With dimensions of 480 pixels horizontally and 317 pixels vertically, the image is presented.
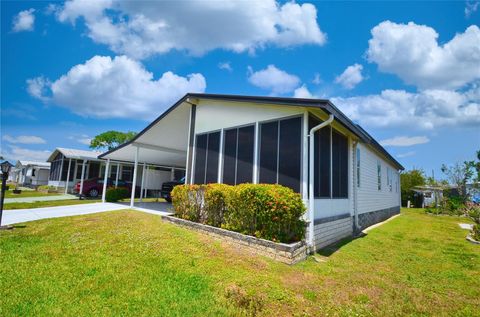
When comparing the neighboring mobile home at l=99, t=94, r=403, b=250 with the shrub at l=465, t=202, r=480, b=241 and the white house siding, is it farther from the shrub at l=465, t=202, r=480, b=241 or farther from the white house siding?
the shrub at l=465, t=202, r=480, b=241

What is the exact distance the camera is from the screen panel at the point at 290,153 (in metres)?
6.13

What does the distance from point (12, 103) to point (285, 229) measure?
30.1 meters

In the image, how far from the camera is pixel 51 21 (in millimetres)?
10562

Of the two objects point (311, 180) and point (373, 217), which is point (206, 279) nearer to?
point (311, 180)

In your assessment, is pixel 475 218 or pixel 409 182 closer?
pixel 475 218

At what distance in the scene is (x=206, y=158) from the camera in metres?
8.86

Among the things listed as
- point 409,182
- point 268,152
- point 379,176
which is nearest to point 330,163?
point 268,152

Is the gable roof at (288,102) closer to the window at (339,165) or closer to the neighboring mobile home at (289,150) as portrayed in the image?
the neighboring mobile home at (289,150)

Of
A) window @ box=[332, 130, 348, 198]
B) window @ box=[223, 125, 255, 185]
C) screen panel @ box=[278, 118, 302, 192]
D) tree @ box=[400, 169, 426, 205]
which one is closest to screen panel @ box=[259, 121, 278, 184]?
screen panel @ box=[278, 118, 302, 192]

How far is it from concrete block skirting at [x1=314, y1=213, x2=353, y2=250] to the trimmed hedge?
2.64 ft

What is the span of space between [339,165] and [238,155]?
11.5 feet

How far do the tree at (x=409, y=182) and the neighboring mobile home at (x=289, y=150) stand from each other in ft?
63.2

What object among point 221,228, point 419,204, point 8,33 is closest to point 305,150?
point 221,228

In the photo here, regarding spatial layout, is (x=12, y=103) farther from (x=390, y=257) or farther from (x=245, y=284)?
(x=390, y=257)
